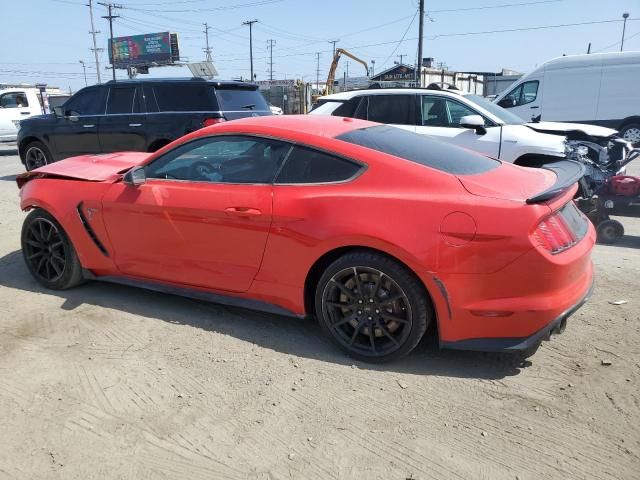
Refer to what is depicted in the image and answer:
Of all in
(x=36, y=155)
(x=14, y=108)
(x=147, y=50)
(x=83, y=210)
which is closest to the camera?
(x=83, y=210)

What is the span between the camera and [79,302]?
416cm

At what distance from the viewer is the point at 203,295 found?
12.2 feet

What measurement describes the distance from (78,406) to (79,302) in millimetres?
1533

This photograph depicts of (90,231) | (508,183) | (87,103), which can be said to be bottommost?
(90,231)

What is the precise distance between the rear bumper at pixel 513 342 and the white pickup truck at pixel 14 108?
1804 centimetres

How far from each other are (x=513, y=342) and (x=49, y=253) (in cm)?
366

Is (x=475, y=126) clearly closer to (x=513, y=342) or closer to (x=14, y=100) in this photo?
(x=513, y=342)

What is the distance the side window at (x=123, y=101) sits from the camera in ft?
29.2

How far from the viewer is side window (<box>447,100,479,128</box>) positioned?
7.39 metres

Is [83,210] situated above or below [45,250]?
above

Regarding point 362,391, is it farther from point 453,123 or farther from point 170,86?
point 170,86

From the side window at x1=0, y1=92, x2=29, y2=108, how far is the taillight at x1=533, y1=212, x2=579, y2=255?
64.7ft

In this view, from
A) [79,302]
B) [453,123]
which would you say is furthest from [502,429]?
[453,123]

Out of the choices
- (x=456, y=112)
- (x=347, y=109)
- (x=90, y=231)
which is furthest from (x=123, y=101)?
(x=90, y=231)
